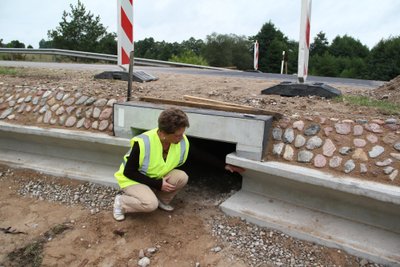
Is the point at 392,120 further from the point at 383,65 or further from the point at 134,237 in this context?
the point at 383,65

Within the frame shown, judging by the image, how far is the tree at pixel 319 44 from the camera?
61062mm

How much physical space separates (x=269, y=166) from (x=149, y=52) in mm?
58558

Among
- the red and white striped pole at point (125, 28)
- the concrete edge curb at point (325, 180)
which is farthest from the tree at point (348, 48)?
the concrete edge curb at point (325, 180)

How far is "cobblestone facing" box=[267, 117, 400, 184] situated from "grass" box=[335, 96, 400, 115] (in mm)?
553

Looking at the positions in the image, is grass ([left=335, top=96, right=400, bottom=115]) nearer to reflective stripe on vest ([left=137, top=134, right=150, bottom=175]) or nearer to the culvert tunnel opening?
the culvert tunnel opening

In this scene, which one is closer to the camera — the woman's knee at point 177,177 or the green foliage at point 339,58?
the woman's knee at point 177,177

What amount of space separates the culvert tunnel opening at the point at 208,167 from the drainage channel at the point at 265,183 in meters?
0.03

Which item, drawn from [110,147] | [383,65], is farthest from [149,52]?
[110,147]

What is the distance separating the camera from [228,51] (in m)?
58.0

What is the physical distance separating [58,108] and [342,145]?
12.1 feet

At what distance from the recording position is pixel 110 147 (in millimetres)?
4656

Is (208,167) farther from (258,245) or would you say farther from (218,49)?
(218,49)

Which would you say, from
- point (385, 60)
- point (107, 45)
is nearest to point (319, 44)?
point (385, 60)

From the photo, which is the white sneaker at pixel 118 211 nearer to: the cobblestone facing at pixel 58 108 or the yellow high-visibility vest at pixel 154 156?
the yellow high-visibility vest at pixel 154 156
